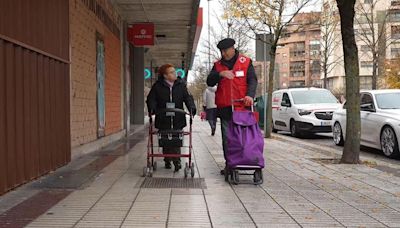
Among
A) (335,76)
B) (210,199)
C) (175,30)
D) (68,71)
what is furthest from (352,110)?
(335,76)

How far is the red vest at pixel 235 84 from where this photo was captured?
754 cm

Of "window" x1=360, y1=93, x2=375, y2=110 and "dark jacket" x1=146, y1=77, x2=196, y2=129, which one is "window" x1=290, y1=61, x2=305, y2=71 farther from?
"dark jacket" x1=146, y1=77, x2=196, y2=129

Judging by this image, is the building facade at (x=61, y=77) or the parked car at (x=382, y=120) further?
the parked car at (x=382, y=120)

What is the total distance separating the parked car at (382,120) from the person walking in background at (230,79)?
5.17m

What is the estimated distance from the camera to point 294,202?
6.31 meters

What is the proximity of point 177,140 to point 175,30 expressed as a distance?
531 inches

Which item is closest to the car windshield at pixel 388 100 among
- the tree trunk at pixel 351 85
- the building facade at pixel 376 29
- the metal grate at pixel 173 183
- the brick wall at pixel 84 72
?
the tree trunk at pixel 351 85

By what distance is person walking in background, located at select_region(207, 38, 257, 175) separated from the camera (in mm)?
7523

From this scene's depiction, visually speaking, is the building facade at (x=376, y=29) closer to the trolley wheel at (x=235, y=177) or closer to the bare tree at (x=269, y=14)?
the bare tree at (x=269, y=14)

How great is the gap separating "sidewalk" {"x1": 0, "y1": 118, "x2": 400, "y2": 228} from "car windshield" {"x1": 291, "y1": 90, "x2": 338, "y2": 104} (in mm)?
9409

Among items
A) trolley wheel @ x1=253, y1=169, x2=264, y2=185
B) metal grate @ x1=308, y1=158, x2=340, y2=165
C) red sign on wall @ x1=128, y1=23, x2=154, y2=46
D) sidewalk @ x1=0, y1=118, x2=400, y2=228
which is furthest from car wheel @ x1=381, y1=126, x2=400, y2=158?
red sign on wall @ x1=128, y1=23, x2=154, y2=46

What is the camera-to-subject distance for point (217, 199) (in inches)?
253

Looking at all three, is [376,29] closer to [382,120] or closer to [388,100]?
[388,100]

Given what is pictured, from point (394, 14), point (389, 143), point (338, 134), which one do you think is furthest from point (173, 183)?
point (394, 14)
